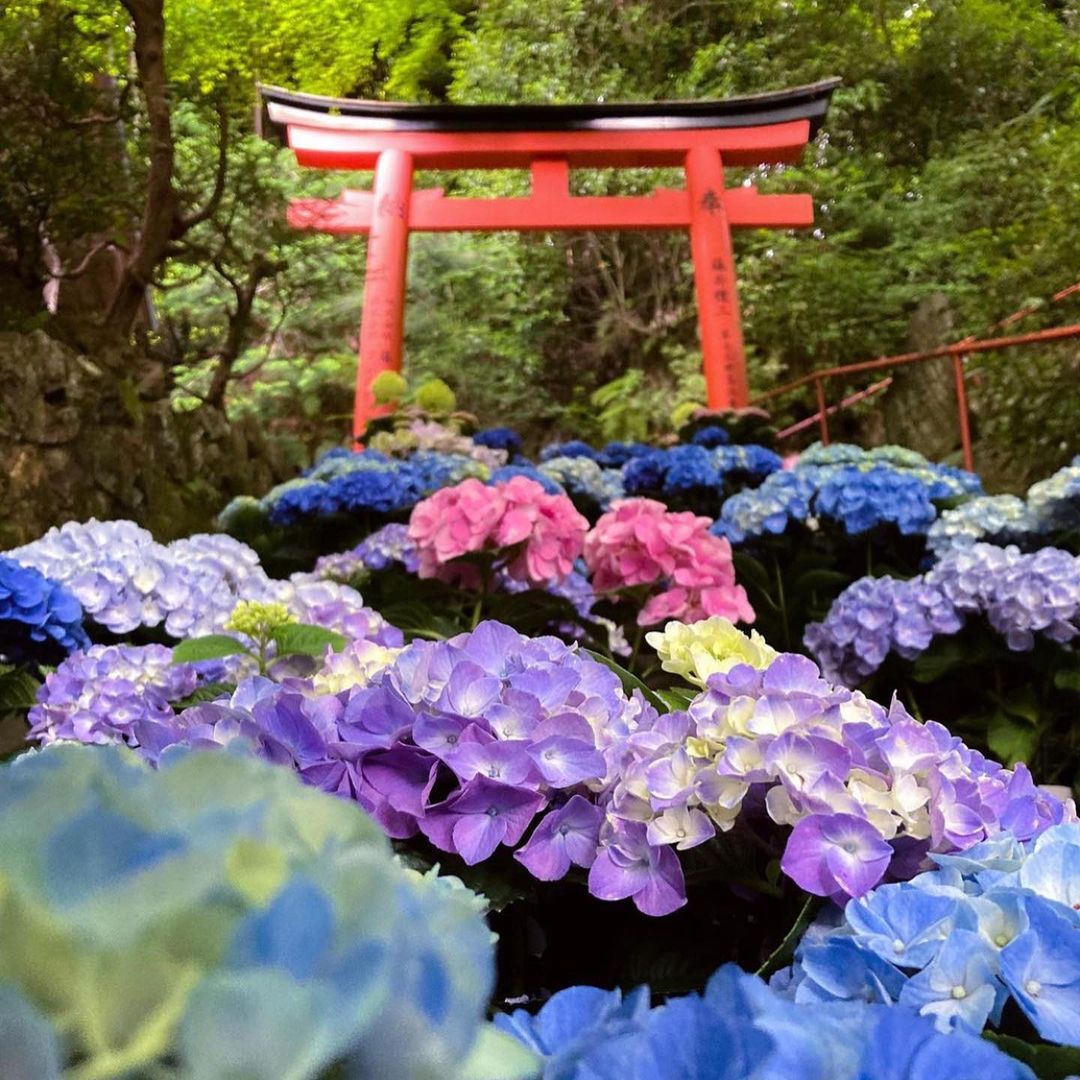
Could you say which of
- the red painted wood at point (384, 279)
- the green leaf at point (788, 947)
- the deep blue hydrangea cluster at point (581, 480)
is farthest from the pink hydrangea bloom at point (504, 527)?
the red painted wood at point (384, 279)

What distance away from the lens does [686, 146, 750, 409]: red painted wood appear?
427cm

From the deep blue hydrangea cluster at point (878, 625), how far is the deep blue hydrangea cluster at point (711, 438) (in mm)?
1625

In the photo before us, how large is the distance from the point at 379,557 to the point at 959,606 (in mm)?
826

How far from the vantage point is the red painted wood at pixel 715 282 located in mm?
4273

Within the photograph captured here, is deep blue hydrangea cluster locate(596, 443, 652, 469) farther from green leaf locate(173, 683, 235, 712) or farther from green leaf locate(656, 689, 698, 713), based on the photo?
green leaf locate(656, 689, 698, 713)

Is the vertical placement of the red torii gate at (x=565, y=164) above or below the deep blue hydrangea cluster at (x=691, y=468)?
above

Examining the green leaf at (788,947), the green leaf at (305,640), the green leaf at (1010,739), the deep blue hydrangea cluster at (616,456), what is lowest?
the green leaf at (1010,739)

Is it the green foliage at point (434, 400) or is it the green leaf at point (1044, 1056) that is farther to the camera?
the green foliage at point (434, 400)

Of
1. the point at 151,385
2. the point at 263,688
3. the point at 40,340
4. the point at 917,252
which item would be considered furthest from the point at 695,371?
the point at 263,688

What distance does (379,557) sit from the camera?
1557mm

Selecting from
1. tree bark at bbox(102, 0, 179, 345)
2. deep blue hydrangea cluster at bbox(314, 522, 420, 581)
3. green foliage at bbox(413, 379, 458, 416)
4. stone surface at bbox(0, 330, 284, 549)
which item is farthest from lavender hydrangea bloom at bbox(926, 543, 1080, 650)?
green foliage at bbox(413, 379, 458, 416)

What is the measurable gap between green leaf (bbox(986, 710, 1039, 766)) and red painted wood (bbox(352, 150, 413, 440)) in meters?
2.61

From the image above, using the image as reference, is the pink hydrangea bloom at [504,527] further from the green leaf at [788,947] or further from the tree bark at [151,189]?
the tree bark at [151,189]

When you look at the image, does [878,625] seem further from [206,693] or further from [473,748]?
[473,748]
